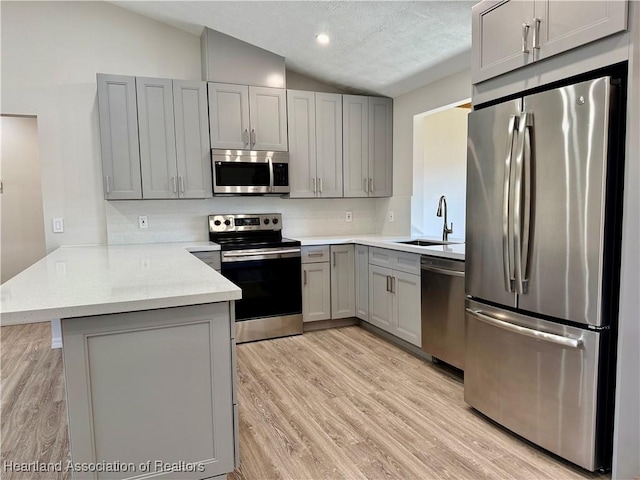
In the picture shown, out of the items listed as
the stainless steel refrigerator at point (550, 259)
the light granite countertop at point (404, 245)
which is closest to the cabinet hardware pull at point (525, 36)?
the stainless steel refrigerator at point (550, 259)

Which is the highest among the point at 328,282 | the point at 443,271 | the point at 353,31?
the point at 353,31

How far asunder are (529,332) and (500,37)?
1.48m

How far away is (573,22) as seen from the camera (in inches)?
67.2

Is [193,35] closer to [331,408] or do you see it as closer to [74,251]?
[74,251]

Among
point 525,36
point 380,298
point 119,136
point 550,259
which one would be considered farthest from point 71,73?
point 550,259

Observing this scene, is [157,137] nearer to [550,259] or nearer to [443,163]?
[443,163]

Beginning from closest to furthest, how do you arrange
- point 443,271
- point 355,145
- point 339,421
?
1. point 339,421
2. point 443,271
3. point 355,145

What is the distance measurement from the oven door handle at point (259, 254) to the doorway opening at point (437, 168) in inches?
50.7

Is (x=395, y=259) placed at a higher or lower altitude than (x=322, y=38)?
lower

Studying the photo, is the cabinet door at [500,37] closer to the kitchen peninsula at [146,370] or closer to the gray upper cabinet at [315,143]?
the kitchen peninsula at [146,370]

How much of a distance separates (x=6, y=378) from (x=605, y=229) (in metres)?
3.86

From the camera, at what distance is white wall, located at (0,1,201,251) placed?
3555 mm

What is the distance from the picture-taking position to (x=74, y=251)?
10.4 ft

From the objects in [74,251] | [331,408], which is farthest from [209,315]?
[74,251]
